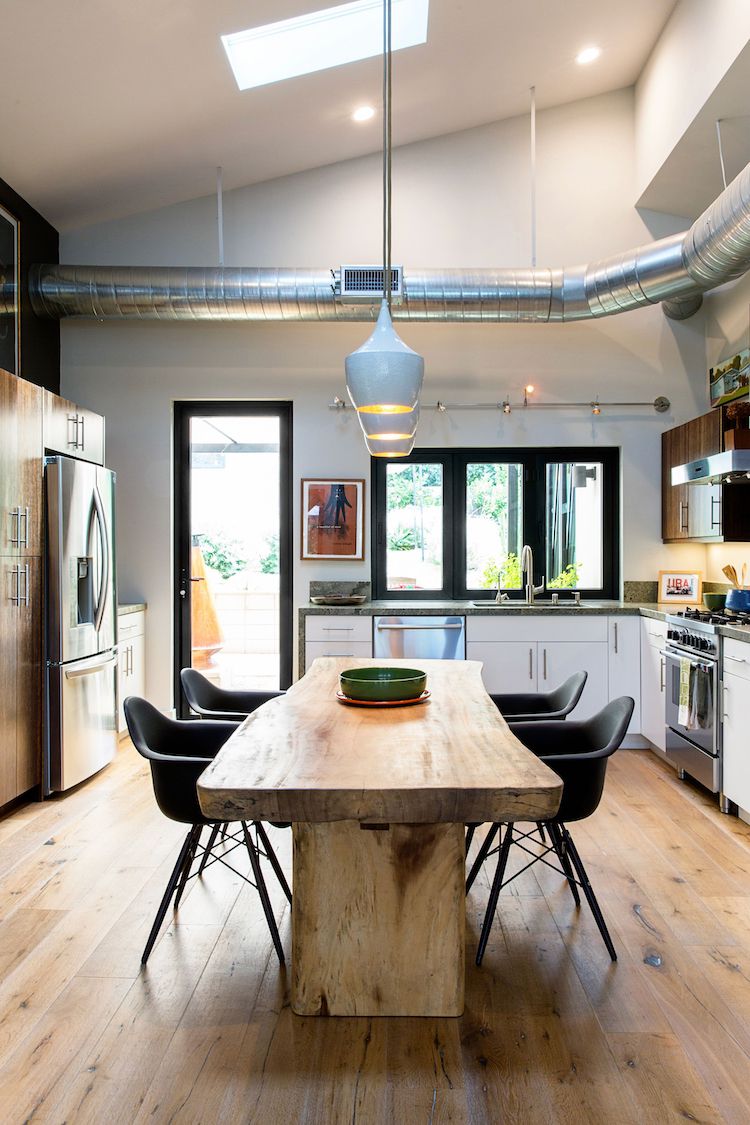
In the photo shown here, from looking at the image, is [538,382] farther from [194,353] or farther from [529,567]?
[194,353]

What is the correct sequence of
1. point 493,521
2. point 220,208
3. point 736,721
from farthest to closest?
1. point 493,521
2. point 220,208
3. point 736,721

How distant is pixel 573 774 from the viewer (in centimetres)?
265

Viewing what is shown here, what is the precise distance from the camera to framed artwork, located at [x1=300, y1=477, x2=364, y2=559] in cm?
598

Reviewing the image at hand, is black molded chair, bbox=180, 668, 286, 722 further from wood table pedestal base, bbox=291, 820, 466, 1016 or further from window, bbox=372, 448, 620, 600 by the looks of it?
window, bbox=372, 448, 620, 600

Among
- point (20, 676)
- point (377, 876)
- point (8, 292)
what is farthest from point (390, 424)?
point (8, 292)

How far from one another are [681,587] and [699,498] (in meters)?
0.81

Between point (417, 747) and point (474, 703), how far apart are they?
0.72m

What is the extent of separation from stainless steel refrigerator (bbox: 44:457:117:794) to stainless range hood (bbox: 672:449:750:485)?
11.4ft

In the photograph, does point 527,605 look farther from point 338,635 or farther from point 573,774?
point 573,774

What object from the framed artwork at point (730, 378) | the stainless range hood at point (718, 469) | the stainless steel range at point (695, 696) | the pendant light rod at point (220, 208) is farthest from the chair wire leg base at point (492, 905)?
the pendant light rod at point (220, 208)

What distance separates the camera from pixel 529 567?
228 inches

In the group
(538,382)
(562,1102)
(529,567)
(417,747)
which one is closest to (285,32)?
(538,382)

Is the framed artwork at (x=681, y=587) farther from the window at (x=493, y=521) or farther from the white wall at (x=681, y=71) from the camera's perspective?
the white wall at (x=681, y=71)

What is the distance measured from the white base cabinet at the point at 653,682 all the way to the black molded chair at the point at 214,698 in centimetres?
259
